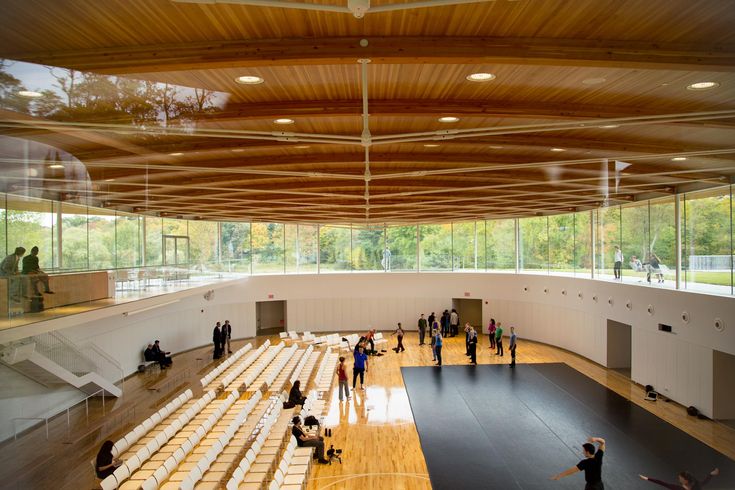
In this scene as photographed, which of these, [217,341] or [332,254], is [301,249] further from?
[217,341]

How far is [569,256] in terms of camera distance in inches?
797

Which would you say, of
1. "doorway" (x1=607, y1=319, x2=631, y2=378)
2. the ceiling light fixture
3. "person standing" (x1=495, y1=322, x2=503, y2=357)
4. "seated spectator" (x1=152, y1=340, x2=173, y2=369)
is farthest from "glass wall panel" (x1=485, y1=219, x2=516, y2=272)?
the ceiling light fixture

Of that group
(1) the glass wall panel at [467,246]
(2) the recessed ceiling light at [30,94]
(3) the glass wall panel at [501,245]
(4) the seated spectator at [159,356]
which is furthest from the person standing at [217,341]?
(2) the recessed ceiling light at [30,94]

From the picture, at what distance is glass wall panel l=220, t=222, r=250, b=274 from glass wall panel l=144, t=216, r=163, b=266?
8.90 meters

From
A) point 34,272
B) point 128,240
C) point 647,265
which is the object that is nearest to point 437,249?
point 647,265

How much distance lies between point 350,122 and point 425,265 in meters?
20.5

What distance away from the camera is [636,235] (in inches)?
576

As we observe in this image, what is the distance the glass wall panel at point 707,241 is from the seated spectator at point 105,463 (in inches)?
488

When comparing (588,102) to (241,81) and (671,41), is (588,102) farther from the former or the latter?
(241,81)

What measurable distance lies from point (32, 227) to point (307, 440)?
6161 millimetres

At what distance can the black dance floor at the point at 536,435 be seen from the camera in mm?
9211

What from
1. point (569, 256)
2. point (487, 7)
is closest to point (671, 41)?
point (487, 7)

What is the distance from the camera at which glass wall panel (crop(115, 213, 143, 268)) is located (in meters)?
11.2

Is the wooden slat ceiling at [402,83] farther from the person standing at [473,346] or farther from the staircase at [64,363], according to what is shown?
the person standing at [473,346]
